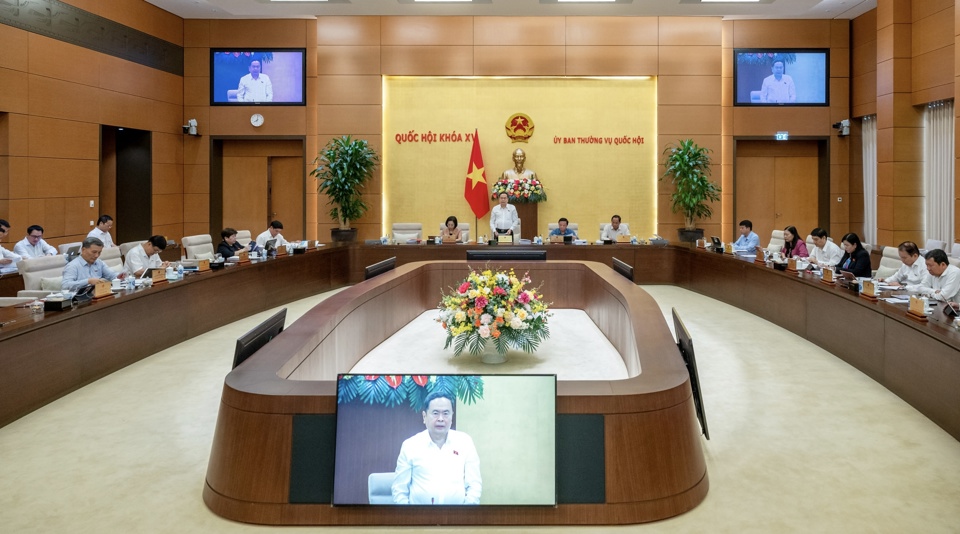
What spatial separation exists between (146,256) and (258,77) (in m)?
6.04

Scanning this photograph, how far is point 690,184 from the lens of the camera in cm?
1134

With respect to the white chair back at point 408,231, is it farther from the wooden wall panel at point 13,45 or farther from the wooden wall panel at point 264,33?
the wooden wall panel at point 13,45

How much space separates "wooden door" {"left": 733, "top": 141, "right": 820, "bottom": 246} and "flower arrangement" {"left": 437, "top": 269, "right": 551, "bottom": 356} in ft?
27.4

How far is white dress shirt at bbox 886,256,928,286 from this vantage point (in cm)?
594

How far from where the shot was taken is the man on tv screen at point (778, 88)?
11828mm

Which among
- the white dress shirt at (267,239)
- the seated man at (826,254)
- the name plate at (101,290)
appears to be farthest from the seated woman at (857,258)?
the white dress shirt at (267,239)

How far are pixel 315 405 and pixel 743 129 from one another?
11140mm

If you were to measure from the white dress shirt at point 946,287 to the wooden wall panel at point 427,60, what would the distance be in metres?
8.13

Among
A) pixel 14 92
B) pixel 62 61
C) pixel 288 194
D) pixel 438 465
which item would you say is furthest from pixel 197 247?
pixel 438 465

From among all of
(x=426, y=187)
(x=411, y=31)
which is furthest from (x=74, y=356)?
(x=411, y=31)

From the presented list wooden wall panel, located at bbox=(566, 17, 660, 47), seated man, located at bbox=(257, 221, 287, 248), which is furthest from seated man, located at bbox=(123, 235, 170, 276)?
wooden wall panel, located at bbox=(566, 17, 660, 47)

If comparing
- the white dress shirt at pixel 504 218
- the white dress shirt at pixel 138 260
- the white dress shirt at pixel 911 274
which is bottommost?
the white dress shirt at pixel 911 274

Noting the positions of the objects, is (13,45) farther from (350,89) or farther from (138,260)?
(350,89)

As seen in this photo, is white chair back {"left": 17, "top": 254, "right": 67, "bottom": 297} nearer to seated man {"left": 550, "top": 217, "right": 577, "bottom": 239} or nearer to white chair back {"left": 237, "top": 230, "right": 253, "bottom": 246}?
white chair back {"left": 237, "top": 230, "right": 253, "bottom": 246}
